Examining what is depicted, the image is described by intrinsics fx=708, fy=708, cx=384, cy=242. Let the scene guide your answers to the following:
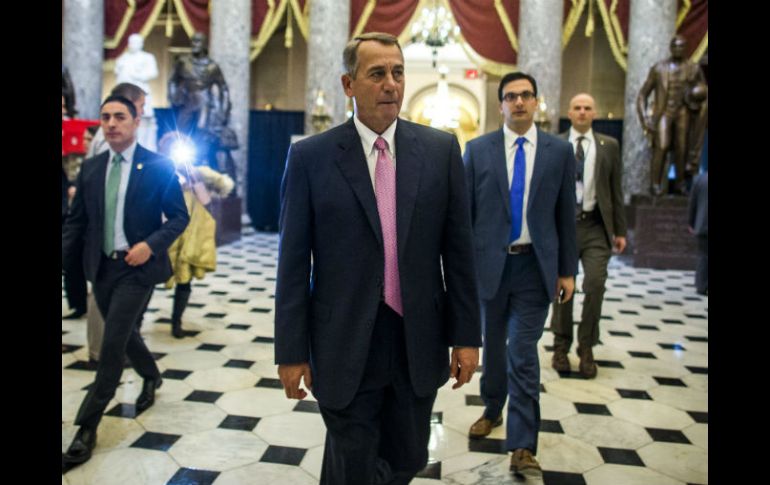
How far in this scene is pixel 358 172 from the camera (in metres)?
1.97

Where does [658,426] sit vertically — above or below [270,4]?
below

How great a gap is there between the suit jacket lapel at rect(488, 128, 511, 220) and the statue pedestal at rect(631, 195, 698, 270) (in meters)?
8.36

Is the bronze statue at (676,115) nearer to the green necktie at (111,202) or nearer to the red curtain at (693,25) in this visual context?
the red curtain at (693,25)

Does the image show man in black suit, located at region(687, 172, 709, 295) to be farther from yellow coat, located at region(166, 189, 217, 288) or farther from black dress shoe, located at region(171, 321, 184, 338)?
black dress shoe, located at region(171, 321, 184, 338)

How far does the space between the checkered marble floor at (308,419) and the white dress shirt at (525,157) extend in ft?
3.49

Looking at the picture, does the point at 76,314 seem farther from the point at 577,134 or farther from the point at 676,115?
the point at 676,115

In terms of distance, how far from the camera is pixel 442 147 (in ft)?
6.82

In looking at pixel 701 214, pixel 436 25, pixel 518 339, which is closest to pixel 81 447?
pixel 518 339

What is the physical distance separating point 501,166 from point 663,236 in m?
8.61

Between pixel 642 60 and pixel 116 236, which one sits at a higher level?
pixel 642 60

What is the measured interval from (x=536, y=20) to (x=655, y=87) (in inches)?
135

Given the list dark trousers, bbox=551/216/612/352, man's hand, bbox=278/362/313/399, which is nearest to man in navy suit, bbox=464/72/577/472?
man's hand, bbox=278/362/313/399

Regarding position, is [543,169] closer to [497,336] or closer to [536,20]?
[497,336]
